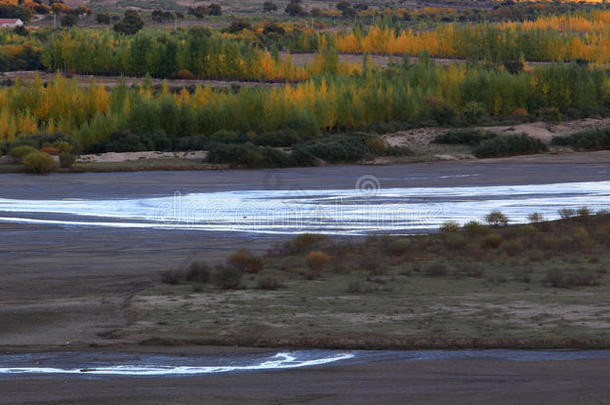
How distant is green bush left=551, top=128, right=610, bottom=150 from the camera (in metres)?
50.2

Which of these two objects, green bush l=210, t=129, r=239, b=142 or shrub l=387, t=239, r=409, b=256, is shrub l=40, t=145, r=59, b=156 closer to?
green bush l=210, t=129, r=239, b=142

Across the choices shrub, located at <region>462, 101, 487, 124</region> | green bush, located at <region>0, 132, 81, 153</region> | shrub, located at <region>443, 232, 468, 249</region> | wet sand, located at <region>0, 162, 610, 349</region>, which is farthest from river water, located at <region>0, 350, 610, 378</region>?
shrub, located at <region>462, 101, 487, 124</region>

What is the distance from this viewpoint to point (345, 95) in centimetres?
5478

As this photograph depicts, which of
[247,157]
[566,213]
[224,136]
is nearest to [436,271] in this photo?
[566,213]

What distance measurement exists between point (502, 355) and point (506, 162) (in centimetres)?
3200

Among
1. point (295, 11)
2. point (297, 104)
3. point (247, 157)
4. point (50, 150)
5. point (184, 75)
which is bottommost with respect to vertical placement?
point (247, 157)

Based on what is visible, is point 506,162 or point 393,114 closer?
point 506,162

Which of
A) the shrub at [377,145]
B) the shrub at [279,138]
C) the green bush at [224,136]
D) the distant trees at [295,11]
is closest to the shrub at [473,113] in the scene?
the shrub at [377,145]

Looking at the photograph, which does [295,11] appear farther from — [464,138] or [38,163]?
[38,163]

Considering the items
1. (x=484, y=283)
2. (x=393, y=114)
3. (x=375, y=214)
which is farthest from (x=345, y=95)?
(x=484, y=283)

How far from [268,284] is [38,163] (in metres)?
23.3

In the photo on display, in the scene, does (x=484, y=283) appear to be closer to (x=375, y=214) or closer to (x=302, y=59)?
(x=375, y=214)

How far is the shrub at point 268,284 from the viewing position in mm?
18706

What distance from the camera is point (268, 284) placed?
61.6ft
